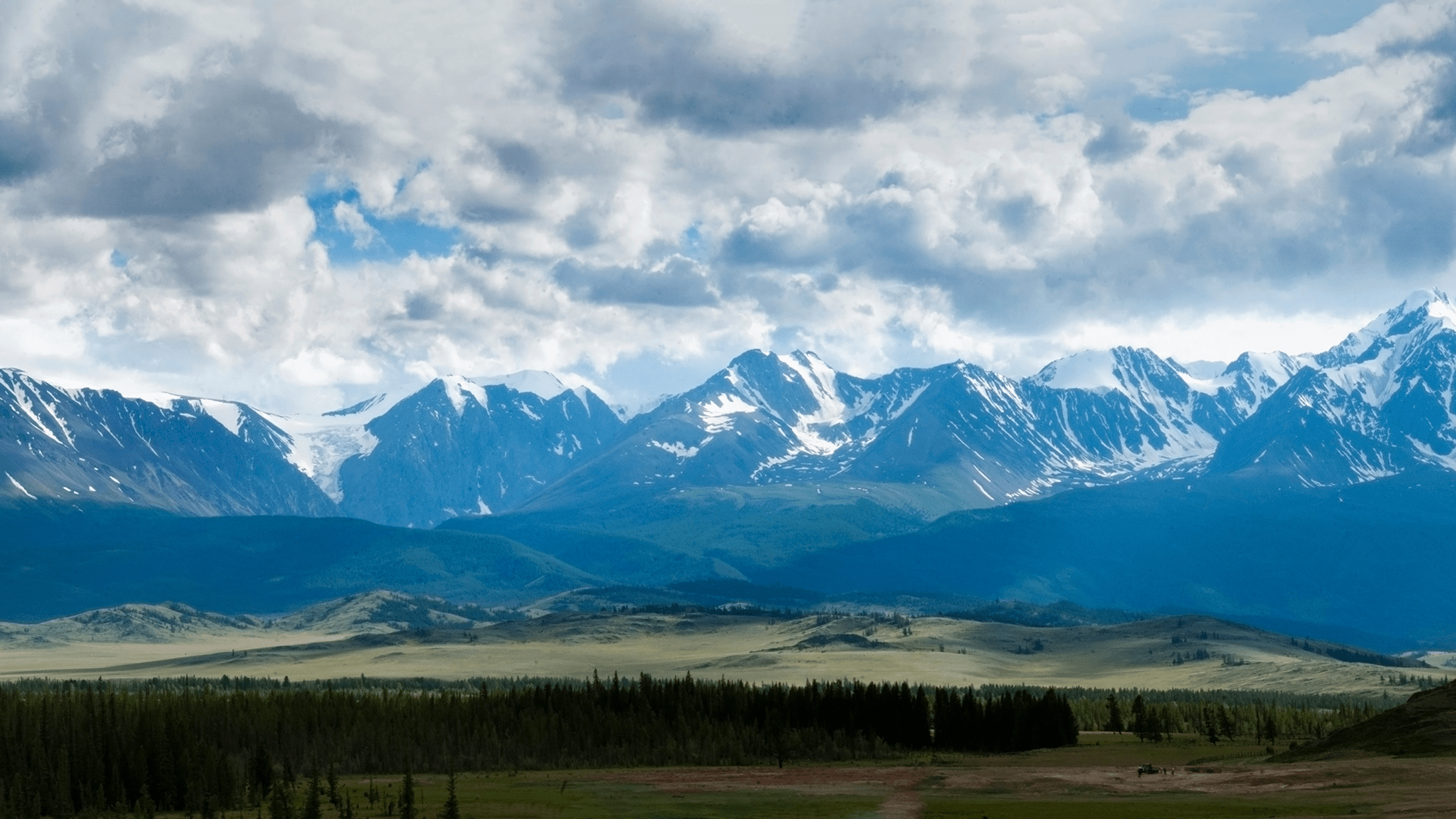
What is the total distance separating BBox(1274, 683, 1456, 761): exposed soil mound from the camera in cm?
12781

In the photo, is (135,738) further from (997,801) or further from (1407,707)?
(1407,707)

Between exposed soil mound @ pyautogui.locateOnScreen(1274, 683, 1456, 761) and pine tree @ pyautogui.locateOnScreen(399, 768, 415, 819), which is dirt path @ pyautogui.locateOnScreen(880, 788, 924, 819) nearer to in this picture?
pine tree @ pyautogui.locateOnScreen(399, 768, 415, 819)

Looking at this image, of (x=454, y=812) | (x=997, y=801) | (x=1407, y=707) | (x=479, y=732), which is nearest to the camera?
(x=454, y=812)

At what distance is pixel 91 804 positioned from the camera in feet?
462

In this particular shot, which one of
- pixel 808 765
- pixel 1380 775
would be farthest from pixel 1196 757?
pixel 1380 775

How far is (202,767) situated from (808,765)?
191 ft

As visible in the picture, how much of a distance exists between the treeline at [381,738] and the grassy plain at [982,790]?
45.2 feet

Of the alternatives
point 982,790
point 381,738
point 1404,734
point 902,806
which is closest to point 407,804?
point 902,806

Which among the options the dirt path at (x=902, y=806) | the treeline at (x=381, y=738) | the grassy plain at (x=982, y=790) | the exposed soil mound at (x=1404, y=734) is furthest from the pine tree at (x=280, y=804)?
the exposed soil mound at (x=1404, y=734)

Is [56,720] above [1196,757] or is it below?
Answer: above

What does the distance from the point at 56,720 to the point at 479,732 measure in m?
46.5

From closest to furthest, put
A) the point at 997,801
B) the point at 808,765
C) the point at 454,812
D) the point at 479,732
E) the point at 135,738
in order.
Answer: the point at 454,812 → the point at 997,801 → the point at 135,738 → the point at 808,765 → the point at 479,732

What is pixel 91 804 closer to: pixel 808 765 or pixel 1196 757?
pixel 808 765

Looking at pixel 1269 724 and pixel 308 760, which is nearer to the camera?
pixel 308 760
